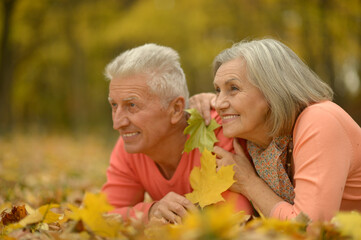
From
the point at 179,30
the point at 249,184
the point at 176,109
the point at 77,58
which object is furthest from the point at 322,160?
the point at 77,58

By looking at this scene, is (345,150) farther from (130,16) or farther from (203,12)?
(203,12)

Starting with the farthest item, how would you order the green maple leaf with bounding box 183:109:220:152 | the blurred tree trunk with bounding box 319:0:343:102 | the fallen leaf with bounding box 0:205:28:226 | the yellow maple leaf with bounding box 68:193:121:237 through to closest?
the blurred tree trunk with bounding box 319:0:343:102 → the green maple leaf with bounding box 183:109:220:152 → the fallen leaf with bounding box 0:205:28:226 → the yellow maple leaf with bounding box 68:193:121:237

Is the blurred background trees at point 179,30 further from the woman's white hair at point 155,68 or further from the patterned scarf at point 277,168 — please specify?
→ the patterned scarf at point 277,168

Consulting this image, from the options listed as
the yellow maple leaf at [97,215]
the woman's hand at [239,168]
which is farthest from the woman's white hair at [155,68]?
the yellow maple leaf at [97,215]

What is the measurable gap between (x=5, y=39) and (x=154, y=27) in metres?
4.35

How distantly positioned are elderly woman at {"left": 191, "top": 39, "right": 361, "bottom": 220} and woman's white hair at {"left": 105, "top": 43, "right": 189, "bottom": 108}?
38cm

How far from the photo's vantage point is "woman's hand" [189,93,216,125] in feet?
9.12

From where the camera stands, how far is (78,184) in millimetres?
4613

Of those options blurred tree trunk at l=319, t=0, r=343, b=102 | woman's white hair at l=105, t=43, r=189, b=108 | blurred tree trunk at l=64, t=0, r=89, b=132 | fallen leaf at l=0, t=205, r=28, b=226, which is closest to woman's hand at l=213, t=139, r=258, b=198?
woman's white hair at l=105, t=43, r=189, b=108

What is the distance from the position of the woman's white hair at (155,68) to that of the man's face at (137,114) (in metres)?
0.04

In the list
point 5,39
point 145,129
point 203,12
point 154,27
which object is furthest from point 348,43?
point 5,39

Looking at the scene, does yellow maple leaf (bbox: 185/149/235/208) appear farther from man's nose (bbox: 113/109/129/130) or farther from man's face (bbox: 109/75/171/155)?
man's nose (bbox: 113/109/129/130)

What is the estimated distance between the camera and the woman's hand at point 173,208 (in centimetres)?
235

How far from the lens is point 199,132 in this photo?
2.71m
